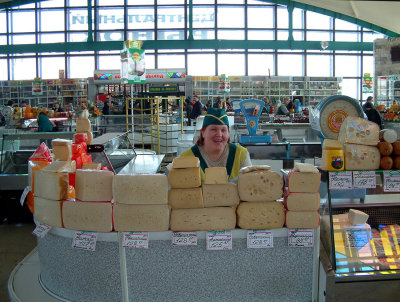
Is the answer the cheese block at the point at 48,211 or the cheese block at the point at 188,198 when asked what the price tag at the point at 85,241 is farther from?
the cheese block at the point at 188,198

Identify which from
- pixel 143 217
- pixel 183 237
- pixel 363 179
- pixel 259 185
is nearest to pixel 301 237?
pixel 259 185

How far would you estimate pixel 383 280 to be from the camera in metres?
1.92

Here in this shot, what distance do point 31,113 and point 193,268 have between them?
1130 centimetres

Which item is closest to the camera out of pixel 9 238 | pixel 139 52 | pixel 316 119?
pixel 316 119

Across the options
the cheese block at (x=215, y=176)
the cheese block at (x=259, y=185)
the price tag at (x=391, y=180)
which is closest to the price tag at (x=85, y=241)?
the cheese block at (x=215, y=176)

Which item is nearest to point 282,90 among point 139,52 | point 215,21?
point 215,21

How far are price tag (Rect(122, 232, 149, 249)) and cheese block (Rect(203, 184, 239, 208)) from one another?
0.32m

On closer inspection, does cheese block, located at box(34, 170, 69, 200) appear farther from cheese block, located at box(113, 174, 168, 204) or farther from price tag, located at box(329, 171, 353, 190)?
price tag, located at box(329, 171, 353, 190)

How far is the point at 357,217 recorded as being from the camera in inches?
83.4

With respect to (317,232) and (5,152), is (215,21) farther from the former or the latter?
(317,232)

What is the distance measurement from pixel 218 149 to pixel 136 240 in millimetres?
995

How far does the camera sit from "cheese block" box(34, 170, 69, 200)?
197cm

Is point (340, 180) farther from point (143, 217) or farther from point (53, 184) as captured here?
point (53, 184)

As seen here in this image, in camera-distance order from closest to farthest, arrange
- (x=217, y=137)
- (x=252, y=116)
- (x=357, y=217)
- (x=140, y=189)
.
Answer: (x=140, y=189) → (x=357, y=217) → (x=217, y=137) → (x=252, y=116)
